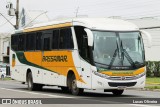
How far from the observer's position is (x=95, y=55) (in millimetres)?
20609

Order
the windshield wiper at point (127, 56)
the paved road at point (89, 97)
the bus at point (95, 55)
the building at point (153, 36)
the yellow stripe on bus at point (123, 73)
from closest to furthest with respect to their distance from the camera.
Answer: the paved road at point (89, 97), the yellow stripe on bus at point (123, 73), the bus at point (95, 55), the windshield wiper at point (127, 56), the building at point (153, 36)

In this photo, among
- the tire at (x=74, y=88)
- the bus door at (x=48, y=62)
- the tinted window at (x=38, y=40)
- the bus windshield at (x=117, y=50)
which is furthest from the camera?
the tinted window at (x=38, y=40)

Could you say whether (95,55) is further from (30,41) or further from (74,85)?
(30,41)

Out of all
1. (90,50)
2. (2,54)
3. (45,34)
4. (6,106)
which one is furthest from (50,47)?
(2,54)

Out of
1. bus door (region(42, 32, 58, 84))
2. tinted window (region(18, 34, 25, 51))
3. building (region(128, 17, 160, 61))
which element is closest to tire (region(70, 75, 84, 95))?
bus door (region(42, 32, 58, 84))

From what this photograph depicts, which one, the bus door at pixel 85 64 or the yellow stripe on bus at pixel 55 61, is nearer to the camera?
the bus door at pixel 85 64

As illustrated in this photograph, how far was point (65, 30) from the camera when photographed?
75.3 ft

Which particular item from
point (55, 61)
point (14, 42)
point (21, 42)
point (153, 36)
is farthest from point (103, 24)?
point (153, 36)

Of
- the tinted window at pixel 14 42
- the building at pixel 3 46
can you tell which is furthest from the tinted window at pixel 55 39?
the building at pixel 3 46

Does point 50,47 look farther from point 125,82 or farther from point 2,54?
point 2,54

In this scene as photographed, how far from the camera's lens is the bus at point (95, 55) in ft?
67.1

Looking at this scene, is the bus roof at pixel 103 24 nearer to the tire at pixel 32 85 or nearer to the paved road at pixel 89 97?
the paved road at pixel 89 97

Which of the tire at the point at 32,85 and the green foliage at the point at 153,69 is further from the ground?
the tire at the point at 32,85

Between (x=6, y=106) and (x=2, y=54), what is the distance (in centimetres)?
8190
